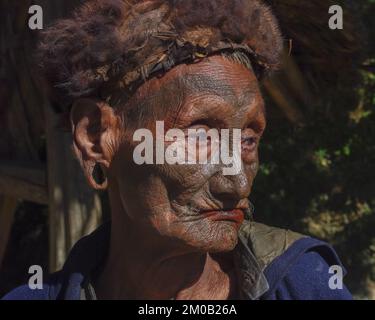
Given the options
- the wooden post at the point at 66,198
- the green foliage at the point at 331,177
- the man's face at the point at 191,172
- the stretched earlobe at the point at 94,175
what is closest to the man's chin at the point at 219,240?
the man's face at the point at 191,172

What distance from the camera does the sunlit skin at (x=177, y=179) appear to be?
5.86ft

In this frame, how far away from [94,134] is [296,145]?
248 centimetres

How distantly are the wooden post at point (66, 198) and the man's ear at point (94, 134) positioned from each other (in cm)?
143

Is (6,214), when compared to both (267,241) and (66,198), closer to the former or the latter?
(66,198)

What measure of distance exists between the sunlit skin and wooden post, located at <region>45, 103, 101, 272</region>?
4.68ft

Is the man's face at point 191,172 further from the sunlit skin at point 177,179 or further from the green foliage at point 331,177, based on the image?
the green foliage at point 331,177

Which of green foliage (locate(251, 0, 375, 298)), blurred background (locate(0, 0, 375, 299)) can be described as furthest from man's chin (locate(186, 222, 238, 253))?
green foliage (locate(251, 0, 375, 298))

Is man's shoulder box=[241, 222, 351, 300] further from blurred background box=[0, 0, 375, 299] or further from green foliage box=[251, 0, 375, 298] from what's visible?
green foliage box=[251, 0, 375, 298]

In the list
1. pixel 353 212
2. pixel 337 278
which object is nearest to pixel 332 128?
pixel 353 212

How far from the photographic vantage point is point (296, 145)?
168 inches

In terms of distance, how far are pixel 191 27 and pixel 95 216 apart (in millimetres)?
1715

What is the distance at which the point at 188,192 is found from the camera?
1780 mm

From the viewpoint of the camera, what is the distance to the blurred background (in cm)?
326

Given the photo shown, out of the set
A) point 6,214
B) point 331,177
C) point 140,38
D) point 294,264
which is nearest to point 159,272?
point 294,264
